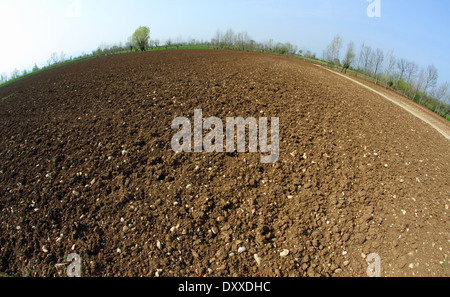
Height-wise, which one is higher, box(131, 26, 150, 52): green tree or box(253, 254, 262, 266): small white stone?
box(131, 26, 150, 52): green tree

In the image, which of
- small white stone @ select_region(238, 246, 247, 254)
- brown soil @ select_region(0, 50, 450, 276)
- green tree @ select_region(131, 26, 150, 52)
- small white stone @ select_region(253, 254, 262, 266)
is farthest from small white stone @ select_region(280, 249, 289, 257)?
green tree @ select_region(131, 26, 150, 52)

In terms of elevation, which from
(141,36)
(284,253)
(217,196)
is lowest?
(284,253)

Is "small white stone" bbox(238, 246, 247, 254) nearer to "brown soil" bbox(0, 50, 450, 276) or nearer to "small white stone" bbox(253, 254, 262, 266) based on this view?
"brown soil" bbox(0, 50, 450, 276)

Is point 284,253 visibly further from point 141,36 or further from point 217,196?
point 141,36

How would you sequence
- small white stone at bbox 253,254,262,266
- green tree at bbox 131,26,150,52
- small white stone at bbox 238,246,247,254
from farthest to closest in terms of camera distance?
green tree at bbox 131,26,150,52 < small white stone at bbox 238,246,247,254 < small white stone at bbox 253,254,262,266

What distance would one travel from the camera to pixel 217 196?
3.88 metres

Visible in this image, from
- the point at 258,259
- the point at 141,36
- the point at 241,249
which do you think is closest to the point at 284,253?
the point at 258,259

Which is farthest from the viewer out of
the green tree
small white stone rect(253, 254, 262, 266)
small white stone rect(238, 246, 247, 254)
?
the green tree

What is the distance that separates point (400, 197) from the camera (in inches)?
156

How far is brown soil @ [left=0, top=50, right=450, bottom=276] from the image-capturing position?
3.17 meters

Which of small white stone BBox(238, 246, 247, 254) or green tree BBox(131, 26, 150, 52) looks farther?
green tree BBox(131, 26, 150, 52)

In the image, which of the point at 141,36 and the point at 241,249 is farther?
the point at 141,36
